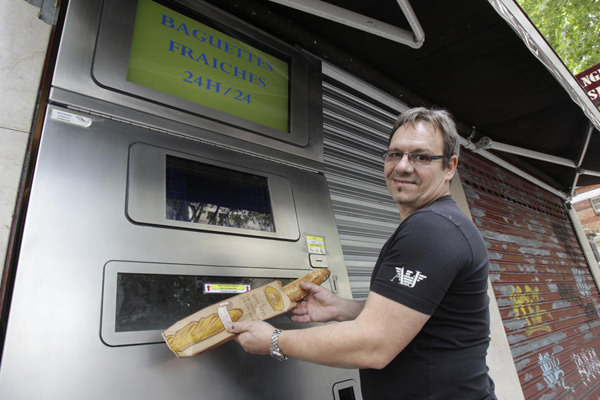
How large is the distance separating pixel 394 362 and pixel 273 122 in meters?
1.19

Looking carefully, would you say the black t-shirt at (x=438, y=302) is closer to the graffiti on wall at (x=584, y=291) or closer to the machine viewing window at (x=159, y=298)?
the machine viewing window at (x=159, y=298)

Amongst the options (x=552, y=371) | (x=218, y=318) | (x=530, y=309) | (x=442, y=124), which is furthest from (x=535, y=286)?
(x=218, y=318)

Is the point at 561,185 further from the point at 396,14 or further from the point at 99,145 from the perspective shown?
the point at 99,145

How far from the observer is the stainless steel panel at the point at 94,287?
0.78 m

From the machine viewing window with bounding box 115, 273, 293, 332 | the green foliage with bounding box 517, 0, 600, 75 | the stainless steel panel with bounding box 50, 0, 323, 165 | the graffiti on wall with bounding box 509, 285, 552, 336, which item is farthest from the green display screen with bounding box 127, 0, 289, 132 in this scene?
the green foliage with bounding box 517, 0, 600, 75

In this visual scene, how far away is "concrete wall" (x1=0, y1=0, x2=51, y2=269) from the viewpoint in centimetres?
96

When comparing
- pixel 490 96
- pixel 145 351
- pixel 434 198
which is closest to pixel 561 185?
pixel 490 96

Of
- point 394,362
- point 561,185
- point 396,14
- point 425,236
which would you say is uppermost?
point 561,185

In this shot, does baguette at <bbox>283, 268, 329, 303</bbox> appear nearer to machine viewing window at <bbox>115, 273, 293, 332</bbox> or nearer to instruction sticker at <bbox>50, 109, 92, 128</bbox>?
machine viewing window at <bbox>115, 273, 293, 332</bbox>

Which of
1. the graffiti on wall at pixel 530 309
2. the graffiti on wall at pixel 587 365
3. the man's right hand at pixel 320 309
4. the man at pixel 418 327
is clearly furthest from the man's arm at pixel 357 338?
the graffiti on wall at pixel 587 365

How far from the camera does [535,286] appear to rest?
475 centimetres

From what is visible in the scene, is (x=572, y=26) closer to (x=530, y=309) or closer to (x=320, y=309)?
(x=530, y=309)

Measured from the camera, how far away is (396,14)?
214cm

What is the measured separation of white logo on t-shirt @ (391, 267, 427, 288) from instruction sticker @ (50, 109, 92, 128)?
1.10 meters
